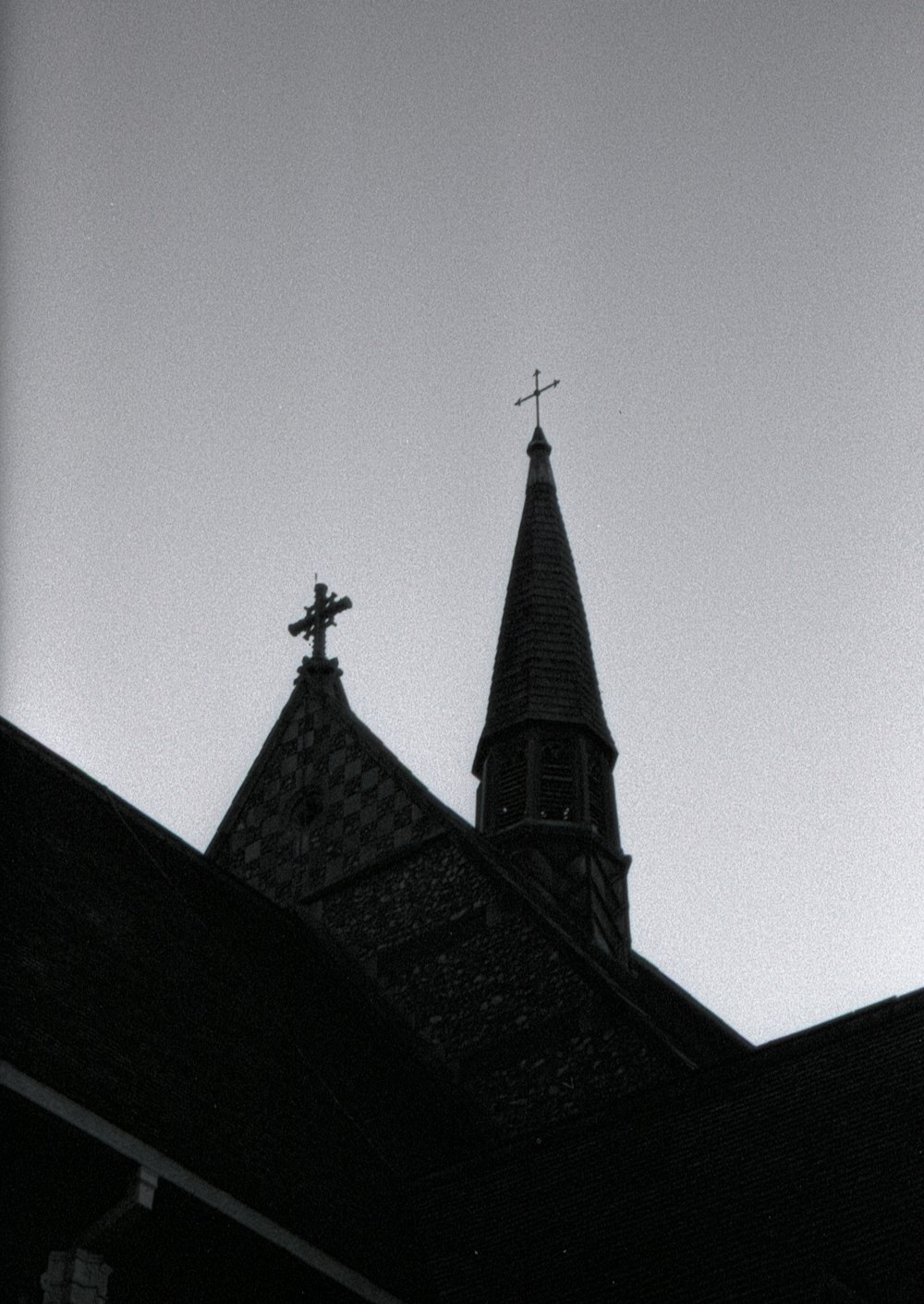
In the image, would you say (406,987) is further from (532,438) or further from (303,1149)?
(532,438)

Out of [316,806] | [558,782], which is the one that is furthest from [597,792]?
[316,806]

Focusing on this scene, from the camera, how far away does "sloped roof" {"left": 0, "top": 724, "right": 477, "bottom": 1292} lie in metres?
7.25

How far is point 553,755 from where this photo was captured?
1812cm

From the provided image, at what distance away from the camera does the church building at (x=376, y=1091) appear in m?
6.88

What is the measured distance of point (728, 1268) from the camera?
7.73 m

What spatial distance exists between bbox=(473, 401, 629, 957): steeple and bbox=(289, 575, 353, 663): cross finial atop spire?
8.33ft

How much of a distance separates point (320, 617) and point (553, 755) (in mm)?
3037

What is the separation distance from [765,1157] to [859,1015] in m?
1.24

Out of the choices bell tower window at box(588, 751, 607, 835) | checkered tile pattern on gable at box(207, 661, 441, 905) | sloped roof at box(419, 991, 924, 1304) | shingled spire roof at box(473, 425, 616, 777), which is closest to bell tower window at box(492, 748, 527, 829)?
shingled spire roof at box(473, 425, 616, 777)

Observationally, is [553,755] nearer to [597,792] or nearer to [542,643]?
[597,792]

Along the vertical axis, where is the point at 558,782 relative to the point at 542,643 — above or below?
below

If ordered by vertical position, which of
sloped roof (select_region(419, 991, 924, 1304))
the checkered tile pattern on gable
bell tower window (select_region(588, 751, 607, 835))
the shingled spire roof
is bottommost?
sloped roof (select_region(419, 991, 924, 1304))

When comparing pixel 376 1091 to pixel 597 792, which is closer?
pixel 376 1091

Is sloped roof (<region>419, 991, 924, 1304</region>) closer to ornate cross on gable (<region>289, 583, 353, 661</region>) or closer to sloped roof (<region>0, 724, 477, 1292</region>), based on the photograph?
sloped roof (<region>0, 724, 477, 1292</region>)
